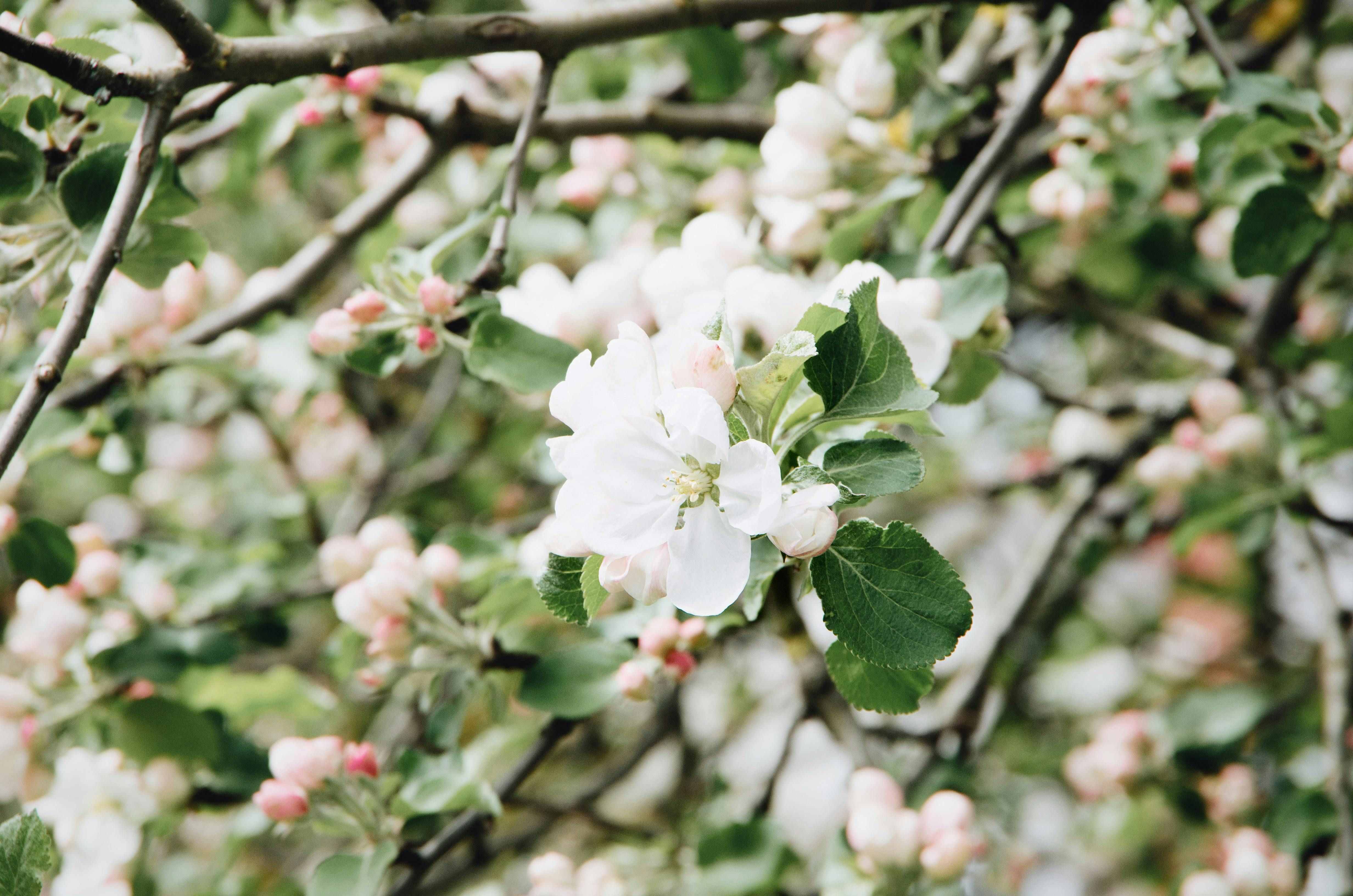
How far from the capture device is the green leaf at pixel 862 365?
703 millimetres

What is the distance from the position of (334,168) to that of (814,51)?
3.19ft

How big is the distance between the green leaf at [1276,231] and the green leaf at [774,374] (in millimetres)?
714

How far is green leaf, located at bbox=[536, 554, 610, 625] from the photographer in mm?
737

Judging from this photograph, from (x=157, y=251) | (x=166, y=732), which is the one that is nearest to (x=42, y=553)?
(x=166, y=732)

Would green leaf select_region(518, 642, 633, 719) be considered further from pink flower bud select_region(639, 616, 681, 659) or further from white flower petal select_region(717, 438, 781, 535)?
white flower petal select_region(717, 438, 781, 535)

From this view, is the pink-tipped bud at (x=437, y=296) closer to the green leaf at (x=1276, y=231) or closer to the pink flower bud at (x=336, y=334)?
the pink flower bud at (x=336, y=334)

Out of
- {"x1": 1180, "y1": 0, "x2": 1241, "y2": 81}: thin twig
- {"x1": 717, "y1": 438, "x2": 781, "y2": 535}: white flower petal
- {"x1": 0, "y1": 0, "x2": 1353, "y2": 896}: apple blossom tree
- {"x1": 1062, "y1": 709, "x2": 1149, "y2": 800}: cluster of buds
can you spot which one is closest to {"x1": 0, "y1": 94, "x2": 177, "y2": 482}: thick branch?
{"x1": 0, "y1": 0, "x2": 1353, "y2": 896}: apple blossom tree

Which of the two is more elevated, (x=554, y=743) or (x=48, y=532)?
(x=48, y=532)

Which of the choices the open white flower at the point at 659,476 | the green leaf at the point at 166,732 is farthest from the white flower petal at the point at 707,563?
the green leaf at the point at 166,732

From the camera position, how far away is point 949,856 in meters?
1.00

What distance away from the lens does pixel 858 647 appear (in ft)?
2.28

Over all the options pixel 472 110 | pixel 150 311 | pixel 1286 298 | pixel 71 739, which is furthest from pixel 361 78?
pixel 1286 298

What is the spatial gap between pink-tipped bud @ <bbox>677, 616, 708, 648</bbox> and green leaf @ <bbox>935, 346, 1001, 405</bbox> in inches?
14.1

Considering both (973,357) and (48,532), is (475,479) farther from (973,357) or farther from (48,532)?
(973,357)
